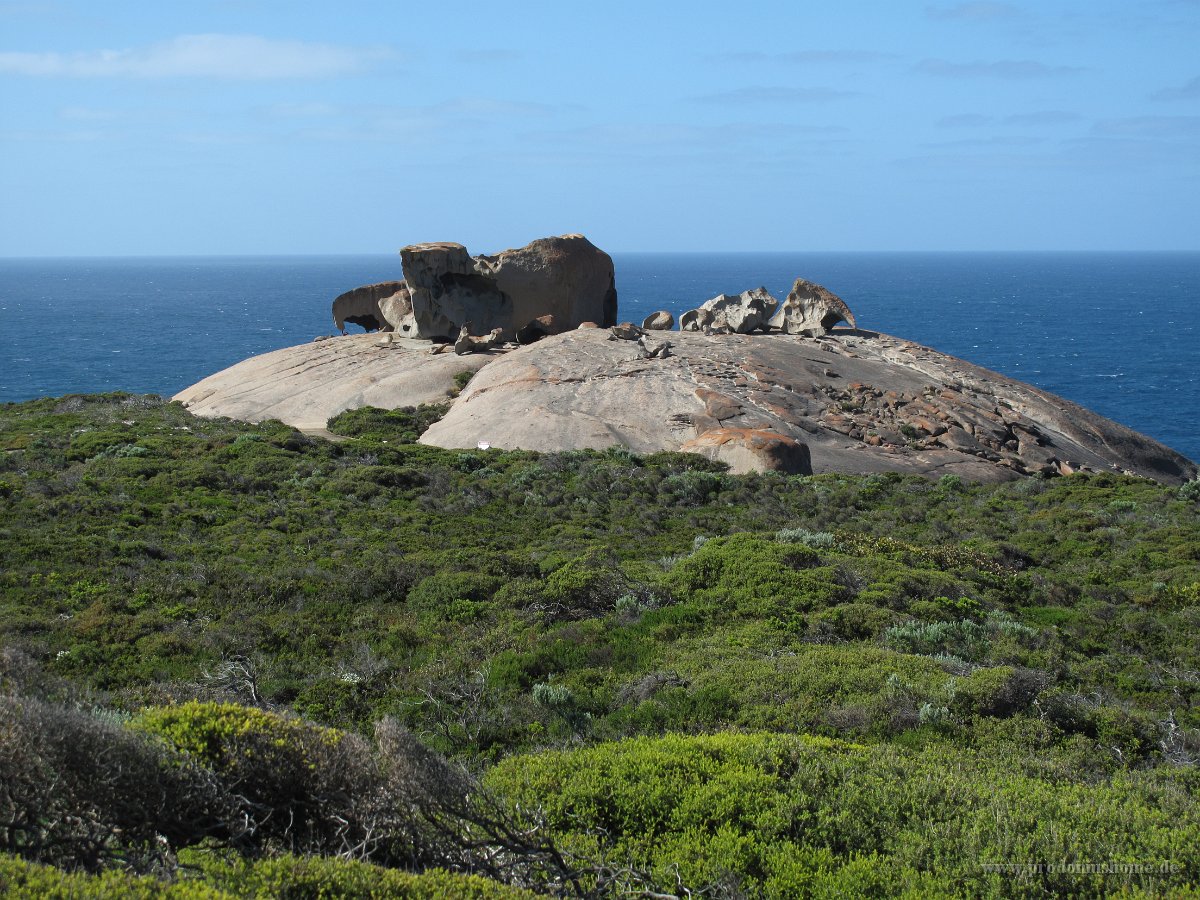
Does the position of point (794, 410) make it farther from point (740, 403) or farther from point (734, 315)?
point (734, 315)

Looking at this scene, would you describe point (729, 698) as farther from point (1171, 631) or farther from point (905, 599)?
point (1171, 631)

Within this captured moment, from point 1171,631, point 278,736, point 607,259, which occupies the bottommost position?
point 1171,631

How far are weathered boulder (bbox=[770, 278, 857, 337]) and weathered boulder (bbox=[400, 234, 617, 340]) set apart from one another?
8.12 metres

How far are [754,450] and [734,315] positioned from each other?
46.3 ft

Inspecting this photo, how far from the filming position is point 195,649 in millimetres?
11242

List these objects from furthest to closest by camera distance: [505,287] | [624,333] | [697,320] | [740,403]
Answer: [697,320] < [505,287] < [624,333] < [740,403]

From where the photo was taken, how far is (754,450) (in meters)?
25.4

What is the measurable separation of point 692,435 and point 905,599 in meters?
15.2

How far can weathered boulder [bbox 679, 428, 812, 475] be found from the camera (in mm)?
25109

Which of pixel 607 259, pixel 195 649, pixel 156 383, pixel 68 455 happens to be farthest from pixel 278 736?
pixel 156 383

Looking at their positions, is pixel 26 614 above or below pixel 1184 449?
above

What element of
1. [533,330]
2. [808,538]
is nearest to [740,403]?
[533,330]

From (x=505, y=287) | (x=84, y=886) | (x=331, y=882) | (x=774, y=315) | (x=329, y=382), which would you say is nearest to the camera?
(x=84, y=886)

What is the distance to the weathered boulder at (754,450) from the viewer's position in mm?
25109
